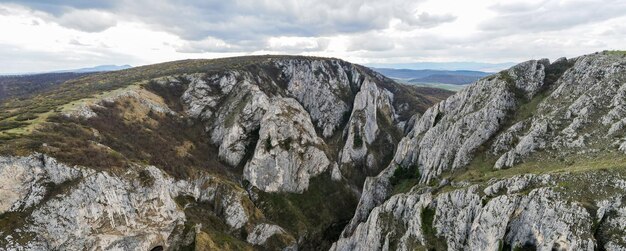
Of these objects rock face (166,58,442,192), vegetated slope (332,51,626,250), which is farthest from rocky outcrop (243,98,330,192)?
vegetated slope (332,51,626,250)

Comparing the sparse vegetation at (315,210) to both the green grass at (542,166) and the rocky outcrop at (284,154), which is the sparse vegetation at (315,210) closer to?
the rocky outcrop at (284,154)

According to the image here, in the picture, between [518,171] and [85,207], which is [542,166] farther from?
[85,207]

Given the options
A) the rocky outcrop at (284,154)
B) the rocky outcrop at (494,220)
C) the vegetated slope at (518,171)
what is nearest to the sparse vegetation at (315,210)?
the rocky outcrop at (284,154)

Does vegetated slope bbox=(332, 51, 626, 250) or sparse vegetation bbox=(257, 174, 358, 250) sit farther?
sparse vegetation bbox=(257, 174, 358, 250)

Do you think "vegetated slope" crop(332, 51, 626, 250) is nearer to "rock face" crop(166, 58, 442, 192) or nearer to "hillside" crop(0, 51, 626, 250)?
"hillside" crop(0, 51, 626, 250)

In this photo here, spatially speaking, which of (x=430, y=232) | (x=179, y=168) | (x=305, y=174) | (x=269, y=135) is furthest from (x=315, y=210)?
(x=430, y=232)

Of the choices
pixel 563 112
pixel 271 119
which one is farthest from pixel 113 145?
pixel 563 112
